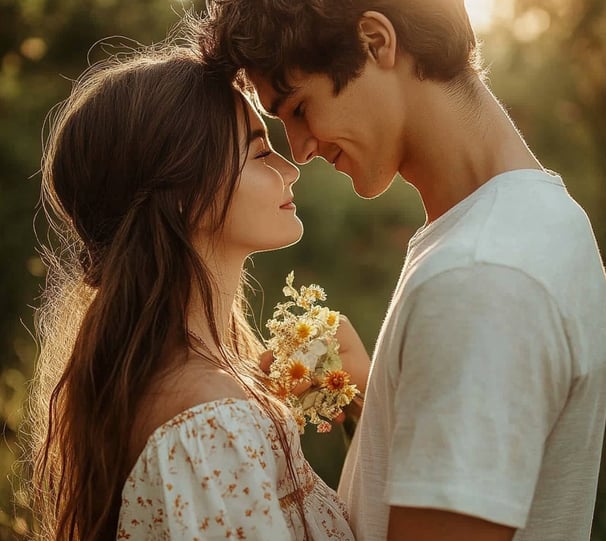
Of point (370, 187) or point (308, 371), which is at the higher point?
point (370, 187)

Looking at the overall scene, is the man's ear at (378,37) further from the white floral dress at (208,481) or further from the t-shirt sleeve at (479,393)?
the white floral dress at (208,481)

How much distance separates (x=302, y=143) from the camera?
234 centimetres

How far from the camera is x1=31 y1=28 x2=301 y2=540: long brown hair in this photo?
218 cm

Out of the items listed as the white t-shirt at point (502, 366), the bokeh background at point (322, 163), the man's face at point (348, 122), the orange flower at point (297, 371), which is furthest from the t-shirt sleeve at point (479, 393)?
the bokeh background at point (322, 163)

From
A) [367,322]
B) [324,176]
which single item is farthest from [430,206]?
[324,176]

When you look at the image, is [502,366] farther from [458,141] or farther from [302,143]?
[302,143]

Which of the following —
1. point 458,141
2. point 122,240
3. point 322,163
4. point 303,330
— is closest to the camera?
point 458,141

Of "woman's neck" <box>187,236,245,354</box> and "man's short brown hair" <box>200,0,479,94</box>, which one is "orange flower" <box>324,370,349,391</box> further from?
"man's short brown hair" <box>200,0,479,94</box>

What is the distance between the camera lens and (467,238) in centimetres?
171

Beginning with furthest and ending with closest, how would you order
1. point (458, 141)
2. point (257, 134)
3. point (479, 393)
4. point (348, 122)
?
point (257, 134) < point (348, 122) < point (458, 141) < point (479, 393)

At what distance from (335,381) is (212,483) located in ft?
2.34

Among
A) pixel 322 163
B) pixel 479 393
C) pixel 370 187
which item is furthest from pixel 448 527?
pixel 322 163

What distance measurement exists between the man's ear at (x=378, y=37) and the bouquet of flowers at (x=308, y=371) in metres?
0.76

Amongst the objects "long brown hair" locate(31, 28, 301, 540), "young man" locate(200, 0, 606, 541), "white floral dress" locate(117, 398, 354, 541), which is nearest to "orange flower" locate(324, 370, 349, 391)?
"young man" locate(200, 0, 606, 541)
